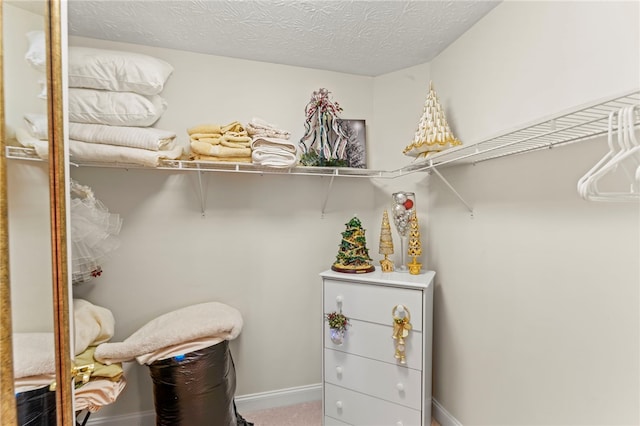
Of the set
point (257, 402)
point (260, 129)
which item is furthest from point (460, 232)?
point (257, 402)

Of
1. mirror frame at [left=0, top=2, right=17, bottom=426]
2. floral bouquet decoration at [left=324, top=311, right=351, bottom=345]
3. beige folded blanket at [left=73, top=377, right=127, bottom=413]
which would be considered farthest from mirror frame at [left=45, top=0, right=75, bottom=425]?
floral bouquet decoration at [left=324, top=311, right=351, bottom=345]

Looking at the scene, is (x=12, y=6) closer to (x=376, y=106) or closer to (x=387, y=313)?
(x=387, y=313)

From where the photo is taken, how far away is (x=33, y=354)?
64 cm

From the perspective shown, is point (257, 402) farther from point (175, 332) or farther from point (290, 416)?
point (175, 332)

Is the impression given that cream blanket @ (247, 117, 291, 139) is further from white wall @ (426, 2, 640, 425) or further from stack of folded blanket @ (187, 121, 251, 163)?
white wall @ (426, 2, 640, 425)

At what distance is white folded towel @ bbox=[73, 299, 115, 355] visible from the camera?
4.27ft

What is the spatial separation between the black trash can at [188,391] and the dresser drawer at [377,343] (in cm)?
66

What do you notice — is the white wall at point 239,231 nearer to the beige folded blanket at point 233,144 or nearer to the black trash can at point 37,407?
the beige folded blanket at point 233,144

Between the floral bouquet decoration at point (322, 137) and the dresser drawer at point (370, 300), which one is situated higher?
the floral bouquet decoration at point (322, 137)

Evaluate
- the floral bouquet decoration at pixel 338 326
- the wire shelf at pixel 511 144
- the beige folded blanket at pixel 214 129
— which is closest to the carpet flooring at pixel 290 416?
the floral bouquet decoration at pixel 338 326

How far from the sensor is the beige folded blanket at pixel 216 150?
154cm

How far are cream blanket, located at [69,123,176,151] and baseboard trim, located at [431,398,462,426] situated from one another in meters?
2.26

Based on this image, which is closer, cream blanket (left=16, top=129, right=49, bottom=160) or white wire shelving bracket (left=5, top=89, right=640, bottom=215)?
cream blanket (left=16, top=129, right=49, bottom=160)

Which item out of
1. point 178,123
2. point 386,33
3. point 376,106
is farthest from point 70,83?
point 376,106
